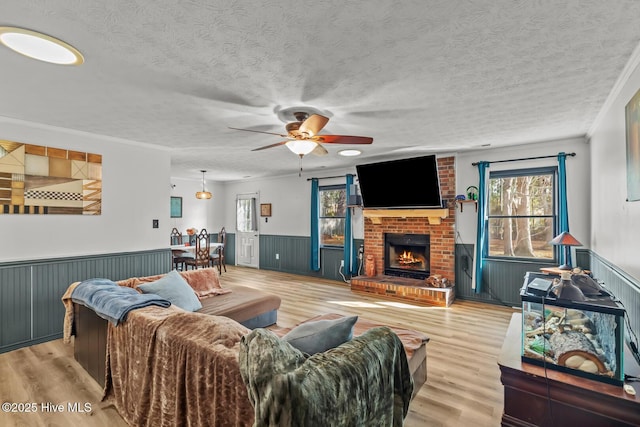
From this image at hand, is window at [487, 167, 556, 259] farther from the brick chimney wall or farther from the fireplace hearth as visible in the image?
the fireplace hearth

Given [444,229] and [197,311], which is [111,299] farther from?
[444,229]

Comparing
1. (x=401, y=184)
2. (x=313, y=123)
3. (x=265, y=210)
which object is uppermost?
(x=313, y=123)

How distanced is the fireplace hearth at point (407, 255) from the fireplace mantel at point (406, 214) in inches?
15.5

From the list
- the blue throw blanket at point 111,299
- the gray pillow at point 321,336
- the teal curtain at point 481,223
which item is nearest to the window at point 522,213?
the teal curtain at point 481,223

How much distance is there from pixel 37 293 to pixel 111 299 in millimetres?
1841

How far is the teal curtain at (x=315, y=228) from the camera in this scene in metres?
6.85

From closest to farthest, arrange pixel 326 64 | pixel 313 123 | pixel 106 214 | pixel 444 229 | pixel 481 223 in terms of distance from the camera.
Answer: pixel 326 64
pixel 313 123
pixel 106 214
pixel 481 223
pixel 444 229

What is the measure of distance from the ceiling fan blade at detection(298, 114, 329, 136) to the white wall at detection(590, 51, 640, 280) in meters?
2.09

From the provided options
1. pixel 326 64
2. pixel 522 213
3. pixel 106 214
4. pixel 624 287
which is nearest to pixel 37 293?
pixel 106 214

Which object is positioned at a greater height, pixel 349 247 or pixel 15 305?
pixel 349 247

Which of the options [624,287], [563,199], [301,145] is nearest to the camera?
[624,287]

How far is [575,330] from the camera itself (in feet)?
5.50

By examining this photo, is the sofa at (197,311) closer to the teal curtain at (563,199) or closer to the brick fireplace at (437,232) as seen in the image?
the brick fireplace at (437,232)

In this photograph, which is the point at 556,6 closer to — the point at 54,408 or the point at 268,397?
the point at 268,397
